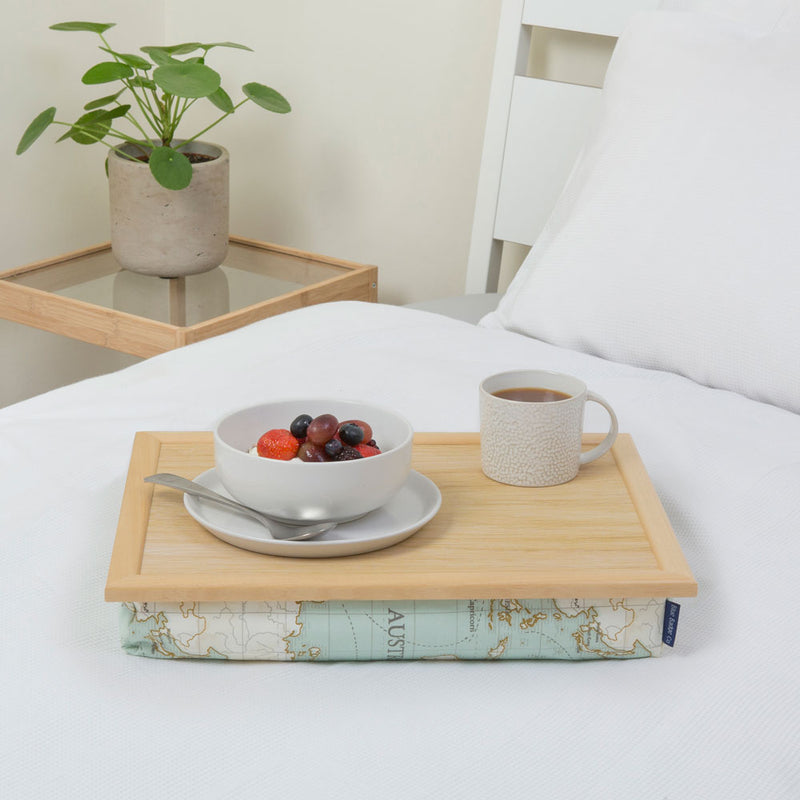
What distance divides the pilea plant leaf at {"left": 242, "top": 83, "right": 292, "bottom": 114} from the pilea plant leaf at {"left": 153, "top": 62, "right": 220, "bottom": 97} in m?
0.12

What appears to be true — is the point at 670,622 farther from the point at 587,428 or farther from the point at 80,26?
the point at 80,26

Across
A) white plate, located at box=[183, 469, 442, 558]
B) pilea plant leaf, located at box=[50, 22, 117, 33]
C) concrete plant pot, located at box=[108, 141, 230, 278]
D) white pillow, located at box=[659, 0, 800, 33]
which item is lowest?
concrete plant pot, located at box=[108, 141, 230, 278]

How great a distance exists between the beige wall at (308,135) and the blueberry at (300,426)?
1.32 m

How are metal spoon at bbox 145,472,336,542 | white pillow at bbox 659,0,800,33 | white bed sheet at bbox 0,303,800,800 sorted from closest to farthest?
white bed sheet at bbox 0,303,800,800, metal spoon at bbox 145,472,336,542, white pillow at bbox 659,0,800,33

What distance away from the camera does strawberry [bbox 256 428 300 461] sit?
64cm

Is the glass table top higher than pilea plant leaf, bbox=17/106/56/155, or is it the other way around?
pilea plant leaf, bbox=17/106/56/155

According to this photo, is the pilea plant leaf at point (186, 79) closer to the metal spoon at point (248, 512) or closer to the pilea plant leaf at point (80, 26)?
the pilea plant leaf at point (80, 26)

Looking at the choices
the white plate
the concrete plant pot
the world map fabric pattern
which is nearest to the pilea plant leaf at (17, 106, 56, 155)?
the concrete plant pot

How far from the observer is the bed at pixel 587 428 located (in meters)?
0.52

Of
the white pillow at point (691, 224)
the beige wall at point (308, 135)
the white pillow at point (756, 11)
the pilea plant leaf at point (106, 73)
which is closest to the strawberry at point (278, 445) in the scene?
the white pillow at point (691, 224)

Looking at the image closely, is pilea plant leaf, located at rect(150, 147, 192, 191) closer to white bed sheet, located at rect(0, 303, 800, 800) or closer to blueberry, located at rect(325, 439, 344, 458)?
white bed sheet, located at rect(0, 303, 800, 800)

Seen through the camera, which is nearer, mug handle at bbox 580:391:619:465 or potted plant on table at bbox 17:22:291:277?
mug handle at bbox 580:391:619:465

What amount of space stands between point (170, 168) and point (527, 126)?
559 mm

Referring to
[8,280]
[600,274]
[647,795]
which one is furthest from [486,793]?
[8,280]
